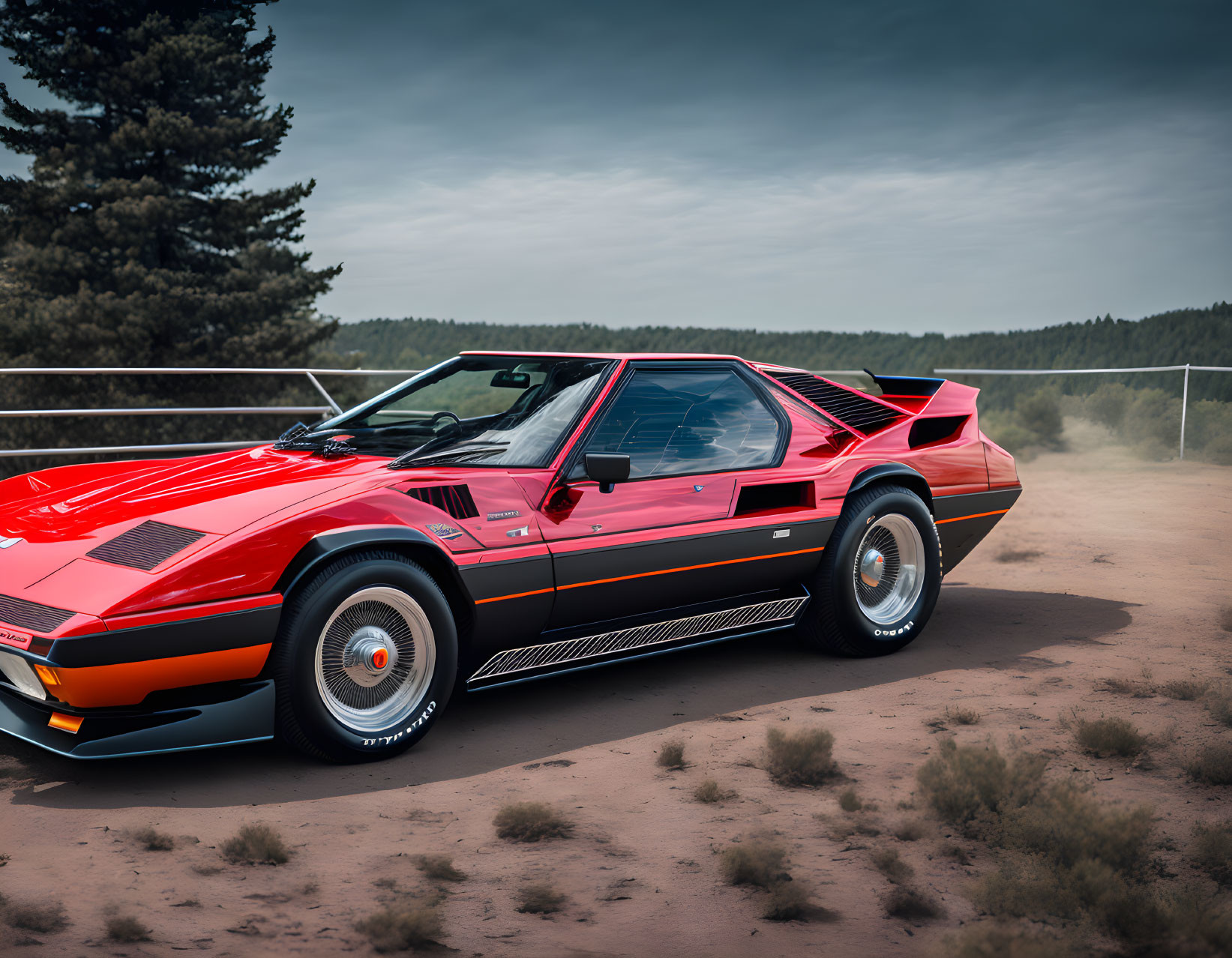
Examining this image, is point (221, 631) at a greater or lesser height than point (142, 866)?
greater

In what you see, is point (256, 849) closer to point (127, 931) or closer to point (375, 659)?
point (127, 931)

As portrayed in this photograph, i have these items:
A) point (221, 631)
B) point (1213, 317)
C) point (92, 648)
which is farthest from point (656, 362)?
point (1213, 317)

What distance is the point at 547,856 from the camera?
9.76 feet

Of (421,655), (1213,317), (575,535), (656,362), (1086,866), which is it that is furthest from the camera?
(1213,317)

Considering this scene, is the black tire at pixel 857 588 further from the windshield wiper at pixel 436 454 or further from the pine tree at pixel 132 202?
the pine tree at pixel 132 202

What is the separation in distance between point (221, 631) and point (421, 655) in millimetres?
716

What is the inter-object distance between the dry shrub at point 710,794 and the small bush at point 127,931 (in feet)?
5.26

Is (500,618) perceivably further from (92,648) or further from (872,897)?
(872,897)

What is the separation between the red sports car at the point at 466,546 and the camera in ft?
11.0

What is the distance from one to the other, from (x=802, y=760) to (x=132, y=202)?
998 inches

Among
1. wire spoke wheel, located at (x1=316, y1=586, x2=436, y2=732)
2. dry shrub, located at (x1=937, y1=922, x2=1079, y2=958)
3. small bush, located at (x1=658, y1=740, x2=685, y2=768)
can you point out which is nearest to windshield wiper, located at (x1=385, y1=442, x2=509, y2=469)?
wire spoke wheel, located at (x1=316, y1=586, x2=436, y2=732)

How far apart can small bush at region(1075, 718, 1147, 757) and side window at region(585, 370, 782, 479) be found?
67.5 inches

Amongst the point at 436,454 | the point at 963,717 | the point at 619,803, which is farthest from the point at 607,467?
the point at 963,717

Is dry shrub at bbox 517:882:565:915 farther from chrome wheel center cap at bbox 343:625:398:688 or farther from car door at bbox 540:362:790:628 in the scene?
car door at bbox 540:362:790:628
